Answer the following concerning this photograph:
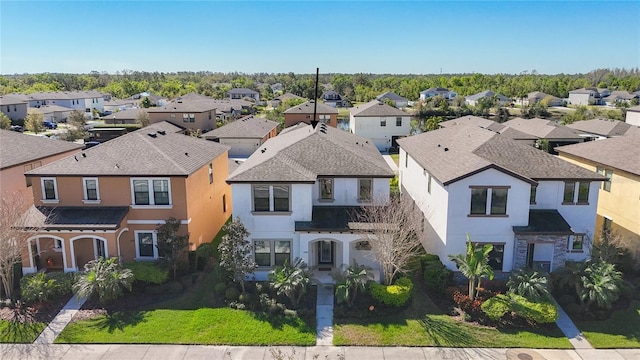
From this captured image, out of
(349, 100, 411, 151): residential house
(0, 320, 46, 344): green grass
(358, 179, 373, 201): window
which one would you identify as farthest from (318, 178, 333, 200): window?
(349, 100, 411, 151): residential house

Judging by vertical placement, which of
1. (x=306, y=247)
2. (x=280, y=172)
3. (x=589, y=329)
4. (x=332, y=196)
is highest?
(x=280, y=172)

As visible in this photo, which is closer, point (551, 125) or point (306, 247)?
point (306, 247)

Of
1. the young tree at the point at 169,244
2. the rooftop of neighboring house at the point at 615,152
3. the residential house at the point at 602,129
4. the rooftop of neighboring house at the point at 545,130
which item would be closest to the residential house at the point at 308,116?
the rooftop of neighboring house at the point at 545,130

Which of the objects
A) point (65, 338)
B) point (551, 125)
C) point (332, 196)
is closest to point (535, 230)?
point (332, 196)

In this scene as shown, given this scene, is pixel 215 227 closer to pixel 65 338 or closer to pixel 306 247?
pixel 306 247

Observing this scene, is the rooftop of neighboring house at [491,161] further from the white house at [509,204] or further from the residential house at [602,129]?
the residential house at [602,129]

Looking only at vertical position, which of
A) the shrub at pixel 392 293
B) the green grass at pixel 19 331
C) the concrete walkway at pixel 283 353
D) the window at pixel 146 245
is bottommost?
the concrete walkway at pixel 283 353

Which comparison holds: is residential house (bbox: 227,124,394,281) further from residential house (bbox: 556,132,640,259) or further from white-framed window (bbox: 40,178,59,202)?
residential house (bbox: 556,132,640,259)
